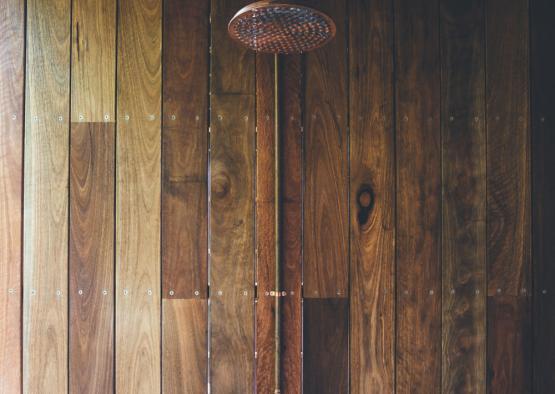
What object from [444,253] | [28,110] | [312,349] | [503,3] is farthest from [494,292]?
[28,110]

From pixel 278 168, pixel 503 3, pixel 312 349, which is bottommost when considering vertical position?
pixel 312 349

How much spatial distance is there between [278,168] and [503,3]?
84cm

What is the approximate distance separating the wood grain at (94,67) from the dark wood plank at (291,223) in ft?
1.69

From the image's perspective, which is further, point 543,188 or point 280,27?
point 543,188

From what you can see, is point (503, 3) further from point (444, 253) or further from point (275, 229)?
point (275, 229)

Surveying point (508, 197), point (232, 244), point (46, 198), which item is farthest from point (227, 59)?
point (508, 197)

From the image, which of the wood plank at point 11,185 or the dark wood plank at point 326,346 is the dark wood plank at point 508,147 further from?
the wood plank at point 11,185

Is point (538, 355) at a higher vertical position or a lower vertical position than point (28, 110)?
lower

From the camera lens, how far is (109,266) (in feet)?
4.80

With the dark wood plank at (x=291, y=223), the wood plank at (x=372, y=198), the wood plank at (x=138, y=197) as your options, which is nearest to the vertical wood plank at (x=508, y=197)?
the wood plank at (x=372, y=198)

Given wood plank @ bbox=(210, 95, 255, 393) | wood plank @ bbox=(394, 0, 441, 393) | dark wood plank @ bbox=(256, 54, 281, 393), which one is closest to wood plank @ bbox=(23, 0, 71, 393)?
wood plank @ bbox=(210, 95, 255, 393)

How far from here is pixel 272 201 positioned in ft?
4.82

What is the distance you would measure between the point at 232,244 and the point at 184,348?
0.33 meters

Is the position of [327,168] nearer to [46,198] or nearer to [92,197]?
[92,197]
